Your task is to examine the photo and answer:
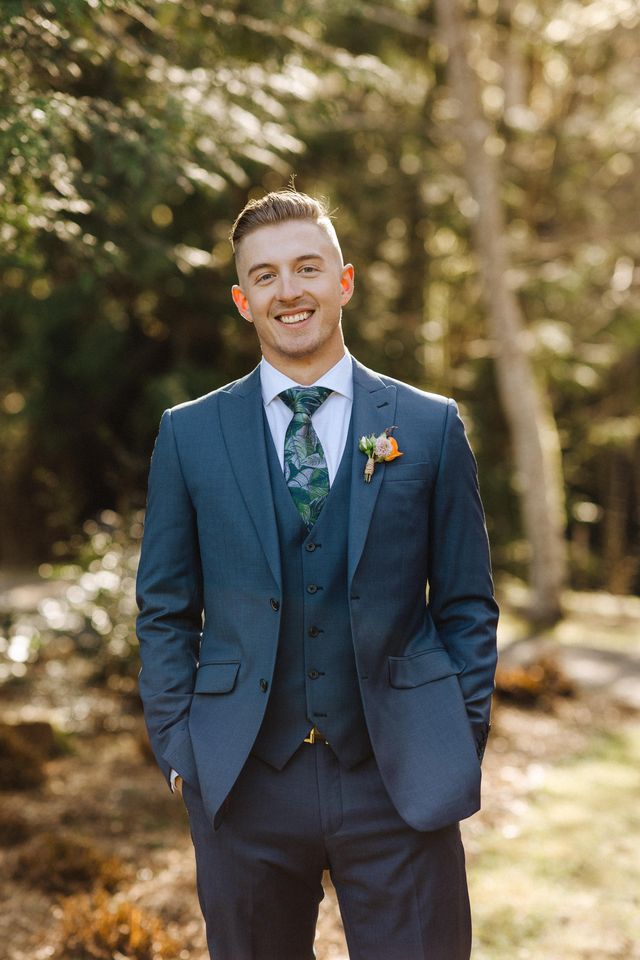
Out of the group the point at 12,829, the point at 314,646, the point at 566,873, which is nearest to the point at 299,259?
the point at 314,646

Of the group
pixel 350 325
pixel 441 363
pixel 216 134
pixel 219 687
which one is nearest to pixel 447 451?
pixel 219 687

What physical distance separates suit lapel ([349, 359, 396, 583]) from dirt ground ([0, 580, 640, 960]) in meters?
2.07

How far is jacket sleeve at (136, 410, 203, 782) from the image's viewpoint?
2104 mm

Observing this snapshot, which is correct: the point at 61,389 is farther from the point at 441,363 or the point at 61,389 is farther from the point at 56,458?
the point at 441,363

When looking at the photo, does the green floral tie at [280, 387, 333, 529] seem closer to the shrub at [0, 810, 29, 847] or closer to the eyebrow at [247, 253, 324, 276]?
the eyebrow at [247, 253, 324, 276]

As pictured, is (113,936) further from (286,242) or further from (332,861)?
(286,242)

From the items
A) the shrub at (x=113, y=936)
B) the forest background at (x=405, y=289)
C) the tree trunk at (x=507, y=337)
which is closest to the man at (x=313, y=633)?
the shrub at (x=113, y=936)

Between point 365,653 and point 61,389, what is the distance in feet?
31.9

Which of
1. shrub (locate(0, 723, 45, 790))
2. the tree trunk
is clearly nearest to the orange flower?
shrub (locate(0, 723, 45, 790))

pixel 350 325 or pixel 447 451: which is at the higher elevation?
pixel 350 325

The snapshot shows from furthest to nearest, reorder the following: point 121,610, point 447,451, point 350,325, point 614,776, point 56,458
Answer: point 56,458 → point 350,325 → point 121,610 → point 614,776 → point 447,451

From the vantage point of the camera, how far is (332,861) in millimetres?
2029

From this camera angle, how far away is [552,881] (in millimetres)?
4004

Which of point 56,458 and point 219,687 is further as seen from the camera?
point 56,458
